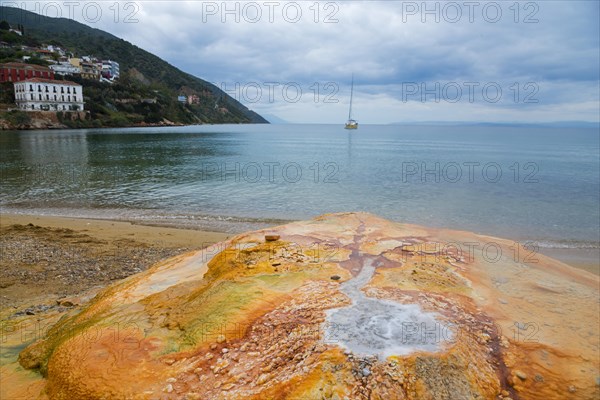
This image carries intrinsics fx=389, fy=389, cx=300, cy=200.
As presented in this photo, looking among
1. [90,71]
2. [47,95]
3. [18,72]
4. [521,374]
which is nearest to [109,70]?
[90,71]

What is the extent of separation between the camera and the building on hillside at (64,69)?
12797cm

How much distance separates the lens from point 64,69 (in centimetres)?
13175

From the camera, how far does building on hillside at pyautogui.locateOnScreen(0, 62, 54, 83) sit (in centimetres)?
10569

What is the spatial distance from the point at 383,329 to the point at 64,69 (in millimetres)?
157426

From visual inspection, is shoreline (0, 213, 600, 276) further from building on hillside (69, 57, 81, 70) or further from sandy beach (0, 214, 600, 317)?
building on hillside (69, 57, 81, 70)

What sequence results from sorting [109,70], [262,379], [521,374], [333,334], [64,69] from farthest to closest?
[109,70] < [64,69] < [333,334] < [521,374] < [262,379]

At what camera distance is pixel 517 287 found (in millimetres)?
6621

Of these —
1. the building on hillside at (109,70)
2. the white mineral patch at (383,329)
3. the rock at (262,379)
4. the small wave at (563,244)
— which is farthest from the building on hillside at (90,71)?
the rock at (262,379)

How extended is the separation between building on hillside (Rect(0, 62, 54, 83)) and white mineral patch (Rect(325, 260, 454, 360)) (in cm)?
13322

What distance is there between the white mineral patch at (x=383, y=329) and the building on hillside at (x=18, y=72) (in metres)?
133

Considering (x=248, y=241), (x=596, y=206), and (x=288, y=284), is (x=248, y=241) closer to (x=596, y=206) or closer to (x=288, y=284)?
(x=288, y=284)

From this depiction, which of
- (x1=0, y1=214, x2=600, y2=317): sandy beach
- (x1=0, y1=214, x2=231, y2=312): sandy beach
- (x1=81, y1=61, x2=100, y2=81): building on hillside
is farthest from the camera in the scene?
(x1=81, y1=61, x2=100, y2=81): building on hillside

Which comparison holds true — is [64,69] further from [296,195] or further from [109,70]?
[296,195]

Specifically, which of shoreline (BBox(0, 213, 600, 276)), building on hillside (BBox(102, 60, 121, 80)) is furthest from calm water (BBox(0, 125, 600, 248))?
building on hillside (BBox(102, 60, 121, 80))
